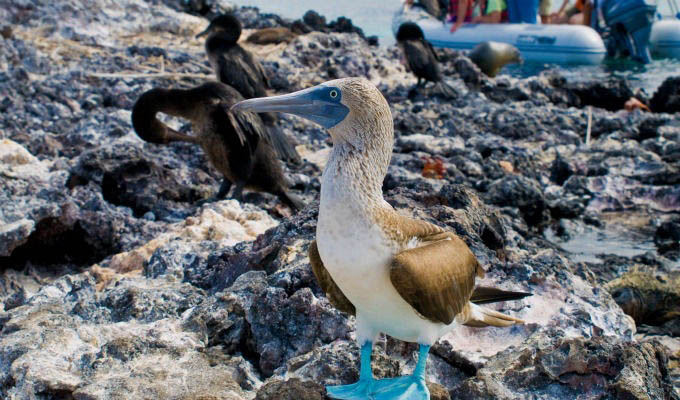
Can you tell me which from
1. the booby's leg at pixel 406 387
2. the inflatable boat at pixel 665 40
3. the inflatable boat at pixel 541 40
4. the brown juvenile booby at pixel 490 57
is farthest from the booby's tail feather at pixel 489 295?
the inflatable boat at pixel 665 40

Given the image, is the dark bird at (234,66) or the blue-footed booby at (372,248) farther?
the dark bird at (234,66)

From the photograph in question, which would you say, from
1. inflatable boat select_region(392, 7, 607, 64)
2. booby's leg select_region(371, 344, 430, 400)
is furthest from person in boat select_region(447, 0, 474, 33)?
booby's leg select_region(371, 344, 430, 400)

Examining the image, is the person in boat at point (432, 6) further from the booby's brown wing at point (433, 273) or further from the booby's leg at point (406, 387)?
the booby's leg at point (406, 387)

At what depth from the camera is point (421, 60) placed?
12.5 m

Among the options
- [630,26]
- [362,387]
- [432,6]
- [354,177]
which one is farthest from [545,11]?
[362,387]

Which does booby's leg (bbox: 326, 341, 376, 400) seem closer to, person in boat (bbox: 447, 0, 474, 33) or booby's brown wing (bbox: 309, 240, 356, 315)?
booby's brown wing (bbox: 309, 240, 356, 315)

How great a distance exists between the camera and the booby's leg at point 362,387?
7.54 ft

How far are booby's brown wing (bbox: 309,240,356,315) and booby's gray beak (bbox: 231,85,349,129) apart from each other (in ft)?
1.60

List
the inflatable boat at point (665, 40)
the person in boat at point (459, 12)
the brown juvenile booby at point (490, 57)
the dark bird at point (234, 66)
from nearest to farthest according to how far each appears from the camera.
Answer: the dark bird at point (234, 66) → the brown juvenile booby at point (490, 57) → the person in boat at point (459, 12) → the inflatable boat at point (665, 40)

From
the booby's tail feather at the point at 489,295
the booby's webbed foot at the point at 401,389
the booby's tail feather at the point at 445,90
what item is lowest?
the booby's tail feather at the point at 445,90

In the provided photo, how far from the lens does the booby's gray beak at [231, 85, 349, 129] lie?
2.36 meters

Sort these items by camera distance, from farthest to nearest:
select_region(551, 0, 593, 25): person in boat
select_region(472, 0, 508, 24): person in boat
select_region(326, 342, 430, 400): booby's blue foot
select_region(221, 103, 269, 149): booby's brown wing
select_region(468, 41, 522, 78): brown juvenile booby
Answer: select_region(551, 0, 593, 25): person in boat → select_region(472, 0, 508, 24): person in boat → select_region(468, 41, 522, 78): brown juvenile booby → select_region(221, 103, 269, 149): booby's brown wing → select_region(326, 342, 430, 400): booby's blue foot

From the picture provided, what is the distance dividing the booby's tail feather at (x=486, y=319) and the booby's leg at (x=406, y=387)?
31 centimetres

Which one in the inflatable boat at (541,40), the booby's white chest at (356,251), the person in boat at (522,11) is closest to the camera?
the booby's white chest at (356,251)
